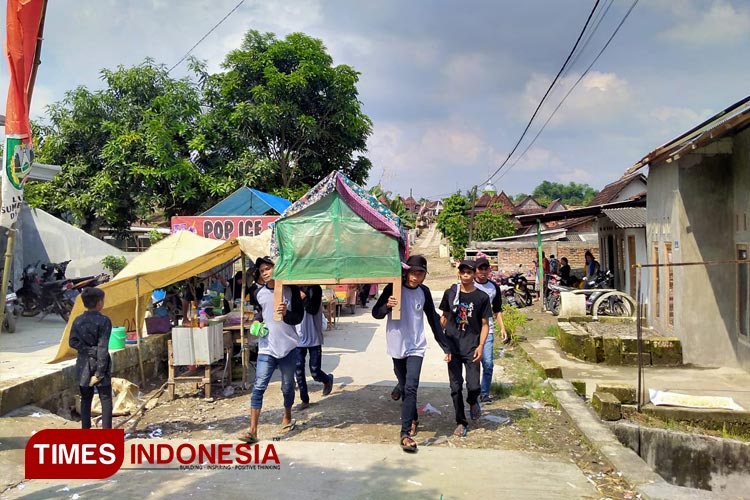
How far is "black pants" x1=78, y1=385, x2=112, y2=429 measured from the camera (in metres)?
5.52

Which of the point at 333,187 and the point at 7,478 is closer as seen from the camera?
the point at 7,478

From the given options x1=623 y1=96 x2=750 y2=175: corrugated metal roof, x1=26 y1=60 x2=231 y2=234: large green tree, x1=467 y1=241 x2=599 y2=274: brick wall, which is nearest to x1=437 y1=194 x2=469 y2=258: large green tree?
x1=467 y1=241 x2=599 y2=274: brick wall

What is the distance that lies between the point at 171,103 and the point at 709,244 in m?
13.0

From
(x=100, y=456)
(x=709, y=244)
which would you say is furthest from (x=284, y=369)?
(x=709, y=244)

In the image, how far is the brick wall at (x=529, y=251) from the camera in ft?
78.3

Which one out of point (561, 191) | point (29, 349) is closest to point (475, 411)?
point (29, 349)

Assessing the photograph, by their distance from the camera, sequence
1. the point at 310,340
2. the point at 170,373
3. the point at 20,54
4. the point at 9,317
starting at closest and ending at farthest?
1. the point at 20,54
2. the point at 310,340
3. the point at 170,373
4. the point at 9,317

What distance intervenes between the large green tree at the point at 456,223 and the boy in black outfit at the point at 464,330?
1038 inches

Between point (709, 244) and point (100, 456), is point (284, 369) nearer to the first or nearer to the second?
point (100, 456)

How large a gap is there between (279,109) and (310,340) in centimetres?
1037

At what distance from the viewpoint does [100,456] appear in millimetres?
5078

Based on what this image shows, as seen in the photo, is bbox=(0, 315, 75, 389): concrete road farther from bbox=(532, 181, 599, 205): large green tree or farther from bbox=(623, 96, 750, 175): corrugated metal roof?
bbox=(532, 181, 599, 205): large green tree

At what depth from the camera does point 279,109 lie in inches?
623

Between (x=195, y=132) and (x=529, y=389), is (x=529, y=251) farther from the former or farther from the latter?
(x=529, y=389)
